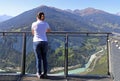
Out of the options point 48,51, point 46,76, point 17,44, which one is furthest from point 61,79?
point 17,44

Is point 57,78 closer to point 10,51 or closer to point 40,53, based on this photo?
point 40,53

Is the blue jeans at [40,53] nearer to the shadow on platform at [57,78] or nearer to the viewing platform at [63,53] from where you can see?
the shadow on platform at [57,78]

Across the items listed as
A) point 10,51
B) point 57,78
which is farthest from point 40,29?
point 10,51

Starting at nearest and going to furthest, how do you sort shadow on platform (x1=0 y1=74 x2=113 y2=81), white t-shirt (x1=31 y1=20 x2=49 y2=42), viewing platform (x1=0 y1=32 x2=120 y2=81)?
white t-shirt (x1=31 y1=20 x2=49 y2=42) → shadow on platform (x1=0 y1=74 x2=113 y2=81) → viewing platform (x1=0 y1=32 x2=120 y2=81)

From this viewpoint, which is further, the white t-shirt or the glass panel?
the glass panel

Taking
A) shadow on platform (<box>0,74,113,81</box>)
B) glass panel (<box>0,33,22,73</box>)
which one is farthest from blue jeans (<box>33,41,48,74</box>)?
glass panel (<box>0,33,22,73</box>)

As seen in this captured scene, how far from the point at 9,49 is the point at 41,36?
5.19 ft

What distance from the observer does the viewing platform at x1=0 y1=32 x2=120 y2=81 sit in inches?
405

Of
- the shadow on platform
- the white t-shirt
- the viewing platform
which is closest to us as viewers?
the white t-shirt

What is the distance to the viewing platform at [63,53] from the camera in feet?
33.7

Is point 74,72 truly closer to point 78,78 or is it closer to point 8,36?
point 78,78

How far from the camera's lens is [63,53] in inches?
409

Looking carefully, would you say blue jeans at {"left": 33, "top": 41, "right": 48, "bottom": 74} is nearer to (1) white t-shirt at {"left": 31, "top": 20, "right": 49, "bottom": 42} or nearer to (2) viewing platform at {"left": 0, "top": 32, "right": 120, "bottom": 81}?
(1) white t-shirt at {"left": 31, "top": 20, "right": 49, "bottom": 42}

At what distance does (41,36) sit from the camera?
9492mm
